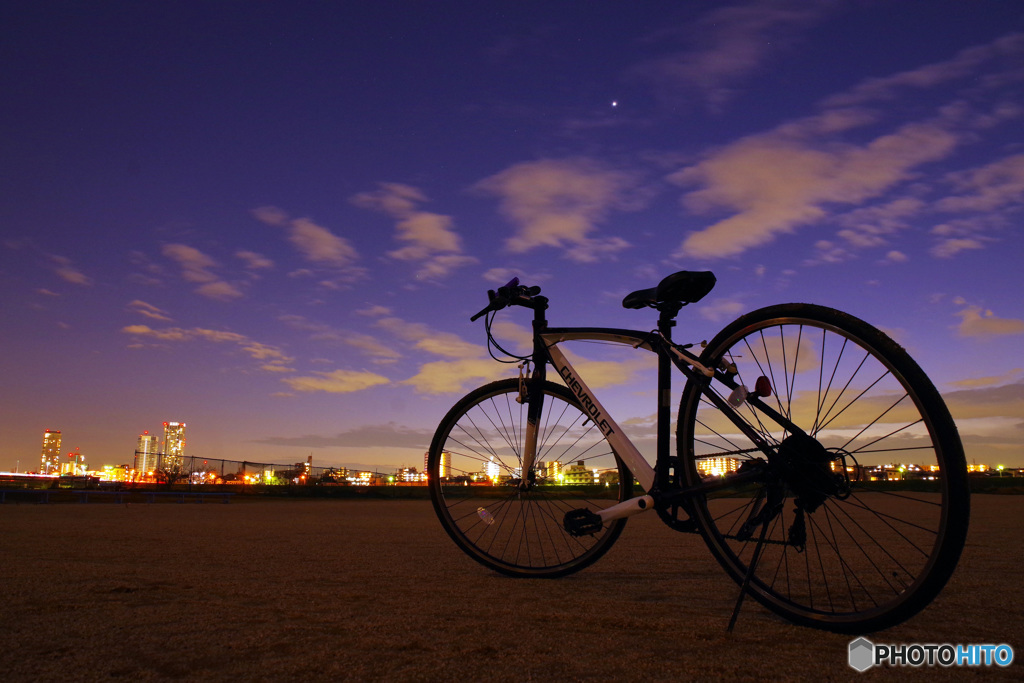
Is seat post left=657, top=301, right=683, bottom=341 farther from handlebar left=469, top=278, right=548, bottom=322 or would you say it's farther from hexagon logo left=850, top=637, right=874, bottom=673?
hexagon logo left=850, top=637, right=874, bottom=673

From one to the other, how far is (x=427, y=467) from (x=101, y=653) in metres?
2.25

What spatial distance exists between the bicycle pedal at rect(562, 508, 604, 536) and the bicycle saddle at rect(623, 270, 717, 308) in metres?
1.14

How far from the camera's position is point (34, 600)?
254 centimetres

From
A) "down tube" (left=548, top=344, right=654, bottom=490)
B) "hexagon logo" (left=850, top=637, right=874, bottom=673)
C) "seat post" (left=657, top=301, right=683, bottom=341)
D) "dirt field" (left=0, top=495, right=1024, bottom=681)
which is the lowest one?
"dirt field" (left=0, top=495, right=1024, bottom=681)

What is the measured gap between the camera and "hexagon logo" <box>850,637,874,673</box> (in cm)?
173

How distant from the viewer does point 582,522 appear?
3.06 meters

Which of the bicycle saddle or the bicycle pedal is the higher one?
the bicycle saddle

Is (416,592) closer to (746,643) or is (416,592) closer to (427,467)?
(427,467)

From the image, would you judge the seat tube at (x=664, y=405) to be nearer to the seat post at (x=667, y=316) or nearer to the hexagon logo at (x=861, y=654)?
the seat post at (x=667, y=316)

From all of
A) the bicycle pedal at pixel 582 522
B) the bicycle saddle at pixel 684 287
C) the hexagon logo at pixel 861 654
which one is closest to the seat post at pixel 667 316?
the bicycle saddle at pixel 684 287

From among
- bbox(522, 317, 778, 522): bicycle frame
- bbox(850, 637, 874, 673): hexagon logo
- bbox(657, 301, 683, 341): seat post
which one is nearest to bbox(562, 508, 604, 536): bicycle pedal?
bbox(522, 317, 778, 522): bicycle frame

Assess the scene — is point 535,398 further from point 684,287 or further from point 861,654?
point 861,654

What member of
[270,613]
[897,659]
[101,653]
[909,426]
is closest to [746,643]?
[897,659]

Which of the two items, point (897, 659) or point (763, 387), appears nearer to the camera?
point (897, 659)
